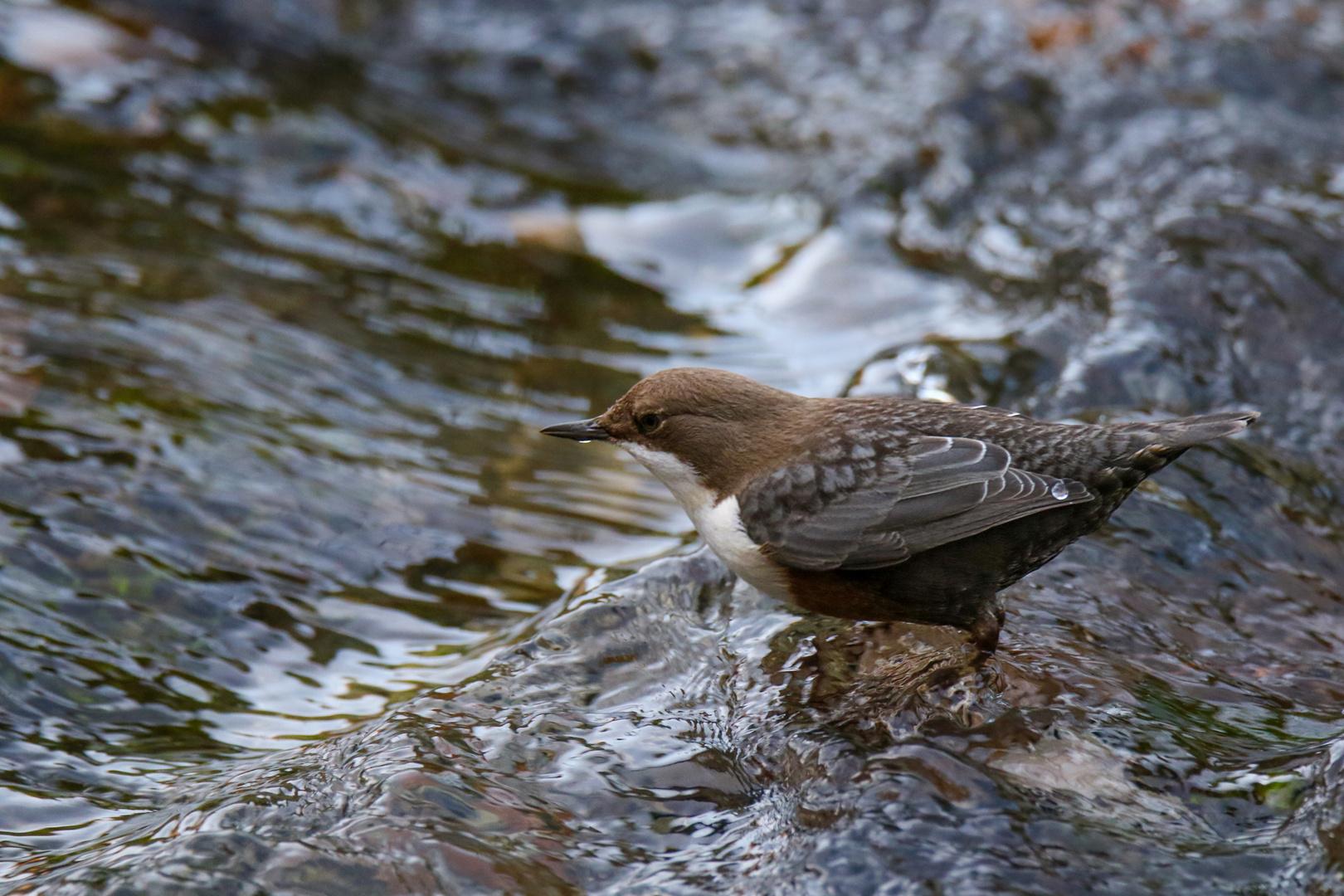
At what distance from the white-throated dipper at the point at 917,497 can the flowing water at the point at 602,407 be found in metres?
0.25

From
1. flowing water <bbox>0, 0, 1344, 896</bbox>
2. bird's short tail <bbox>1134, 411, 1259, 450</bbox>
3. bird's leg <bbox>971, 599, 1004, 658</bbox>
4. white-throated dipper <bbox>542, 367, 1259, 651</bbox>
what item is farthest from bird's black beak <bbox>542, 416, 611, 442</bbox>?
bird's short tail <bbox>1134, 411, 1259, 450</bbox>

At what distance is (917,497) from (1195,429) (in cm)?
71

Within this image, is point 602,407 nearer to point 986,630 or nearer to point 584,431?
point 584,431

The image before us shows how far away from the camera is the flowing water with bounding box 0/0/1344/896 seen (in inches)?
113

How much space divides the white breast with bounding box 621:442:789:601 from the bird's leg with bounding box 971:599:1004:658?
1.64 ft

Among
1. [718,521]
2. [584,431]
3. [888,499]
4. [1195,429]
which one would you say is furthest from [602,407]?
[1195,429]

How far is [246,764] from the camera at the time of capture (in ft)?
11.1

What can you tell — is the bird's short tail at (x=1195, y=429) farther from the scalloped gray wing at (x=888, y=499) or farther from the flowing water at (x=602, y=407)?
the flowing water at (x=602, y=407)

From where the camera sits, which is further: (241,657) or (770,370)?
(770,370)

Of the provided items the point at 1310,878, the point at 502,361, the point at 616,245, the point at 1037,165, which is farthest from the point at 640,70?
the point at 1310,878

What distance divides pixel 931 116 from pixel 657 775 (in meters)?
5.33

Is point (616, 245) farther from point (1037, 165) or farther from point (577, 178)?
point (1037, 165)

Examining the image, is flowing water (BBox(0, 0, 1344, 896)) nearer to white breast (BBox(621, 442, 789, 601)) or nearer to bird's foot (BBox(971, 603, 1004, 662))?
bird's foot (BBox(971, 603, 1004, 662))

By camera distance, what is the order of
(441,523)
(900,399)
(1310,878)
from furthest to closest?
(441,523) → (900,399) → (1310,878)
